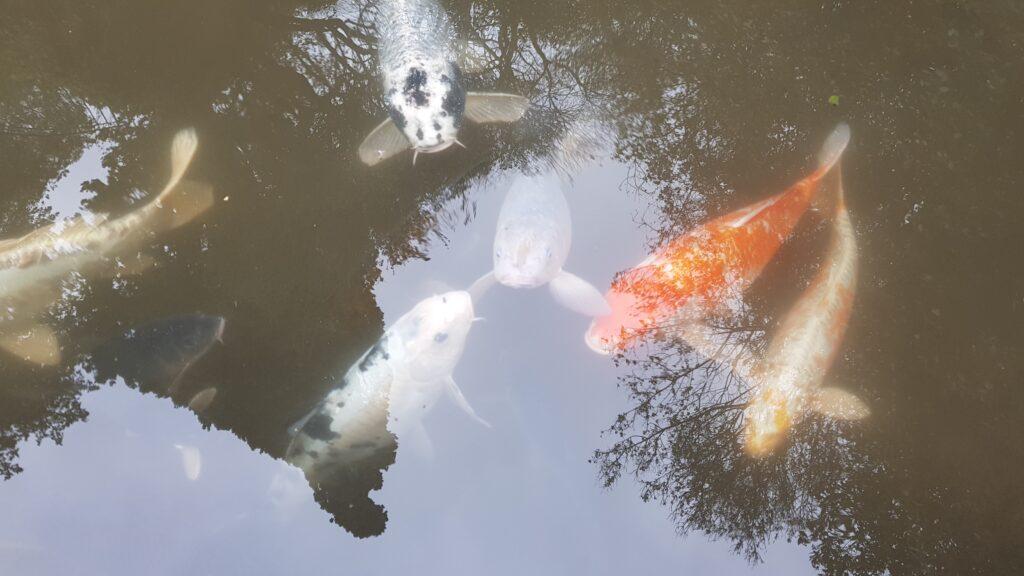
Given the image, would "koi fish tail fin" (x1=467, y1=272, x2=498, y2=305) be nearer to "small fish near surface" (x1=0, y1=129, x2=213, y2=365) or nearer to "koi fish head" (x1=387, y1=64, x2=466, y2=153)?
"koi fish head" (x1=387, y1=64, x2=466, y2=153)

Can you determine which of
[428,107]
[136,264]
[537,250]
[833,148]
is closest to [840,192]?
[833,148]

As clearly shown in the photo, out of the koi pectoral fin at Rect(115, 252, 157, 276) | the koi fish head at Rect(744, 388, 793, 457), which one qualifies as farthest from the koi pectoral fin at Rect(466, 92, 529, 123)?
the koi fish head at Rect(744, 388, 793, 457)

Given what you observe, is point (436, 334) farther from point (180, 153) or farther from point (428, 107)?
point (180, 153)

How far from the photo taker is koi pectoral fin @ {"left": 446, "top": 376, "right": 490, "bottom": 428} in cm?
320

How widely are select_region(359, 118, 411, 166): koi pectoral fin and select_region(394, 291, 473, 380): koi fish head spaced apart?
3.22 ft

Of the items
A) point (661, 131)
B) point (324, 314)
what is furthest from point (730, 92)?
point (324, 314)

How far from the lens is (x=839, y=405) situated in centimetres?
305

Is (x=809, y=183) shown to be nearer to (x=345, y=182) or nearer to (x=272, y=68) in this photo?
(x=345, y=182)

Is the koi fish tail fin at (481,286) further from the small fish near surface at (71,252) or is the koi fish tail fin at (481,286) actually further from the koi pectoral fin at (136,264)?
the koi pectoral fin at (136,264)

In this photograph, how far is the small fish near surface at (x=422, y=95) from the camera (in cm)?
354

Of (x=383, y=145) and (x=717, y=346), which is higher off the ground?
(x=383, y=145)

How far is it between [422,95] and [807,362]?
2.64m

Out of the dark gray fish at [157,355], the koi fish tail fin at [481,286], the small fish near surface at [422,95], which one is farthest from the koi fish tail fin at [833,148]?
the dark gray fish at [157,355]

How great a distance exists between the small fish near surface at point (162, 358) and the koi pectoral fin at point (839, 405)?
3.18m
